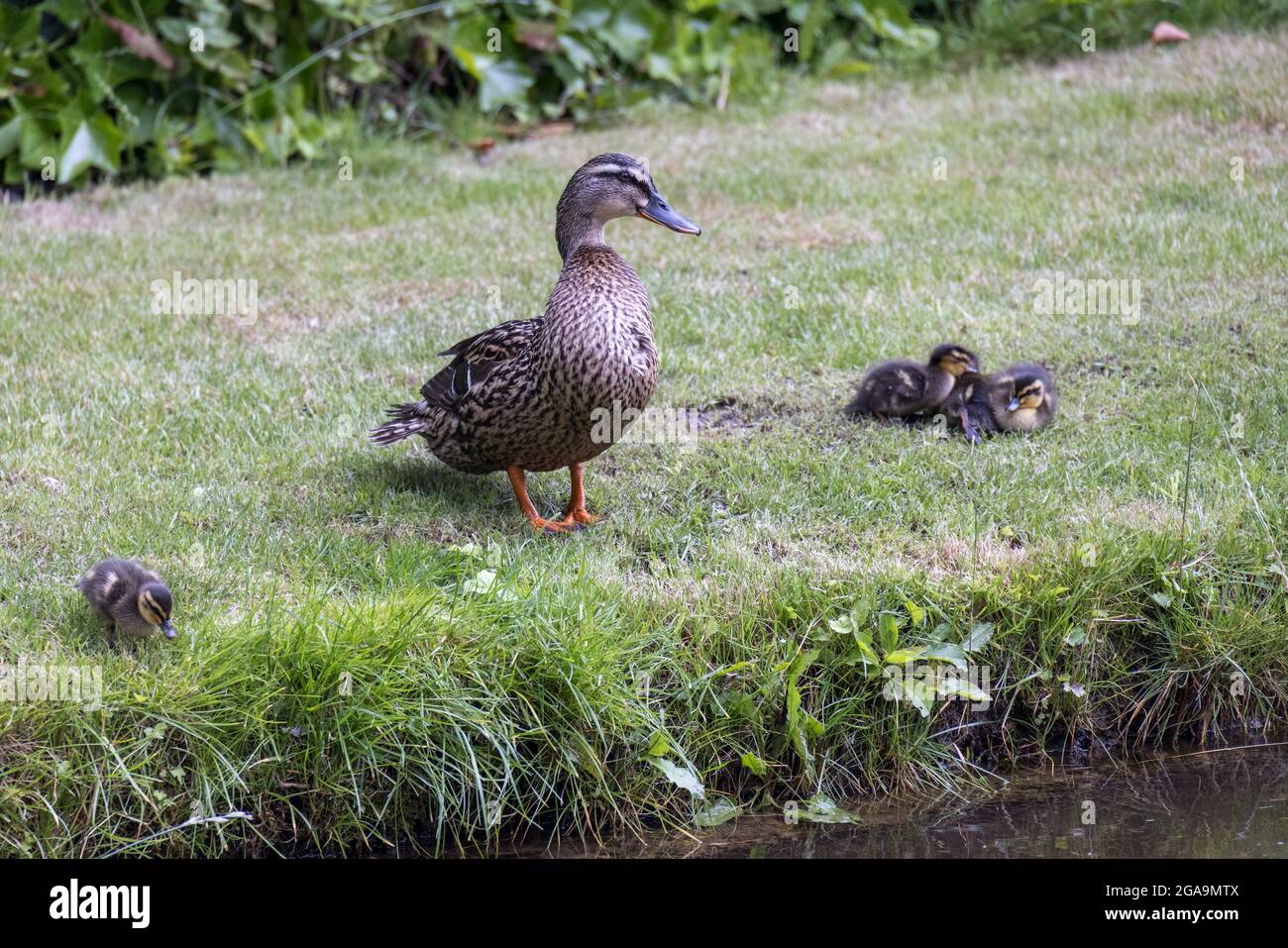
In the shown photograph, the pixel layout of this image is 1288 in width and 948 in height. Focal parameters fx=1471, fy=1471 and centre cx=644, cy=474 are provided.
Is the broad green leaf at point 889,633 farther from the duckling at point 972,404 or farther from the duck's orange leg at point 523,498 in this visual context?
the duckling at point 972,404

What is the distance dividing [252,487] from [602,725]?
191cm

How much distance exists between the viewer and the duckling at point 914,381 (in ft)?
19.9

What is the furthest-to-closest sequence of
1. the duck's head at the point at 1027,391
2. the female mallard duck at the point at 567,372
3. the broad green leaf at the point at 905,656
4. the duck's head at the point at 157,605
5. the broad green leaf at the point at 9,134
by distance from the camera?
the broad green leaf at the point at 9,134 < the duck's head at the point at 1027,391 < the female mallard duck at the point at 567,372 < the broad green leaf at the point at 905,656 < the duck's head at the point at 157,605

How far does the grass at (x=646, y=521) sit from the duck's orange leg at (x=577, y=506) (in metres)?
0.09

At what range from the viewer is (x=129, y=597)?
4.29 meters

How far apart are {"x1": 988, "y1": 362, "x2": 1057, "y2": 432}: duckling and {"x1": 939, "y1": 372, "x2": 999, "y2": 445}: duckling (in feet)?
0.12

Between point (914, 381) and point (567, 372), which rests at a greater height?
point (567, 372)

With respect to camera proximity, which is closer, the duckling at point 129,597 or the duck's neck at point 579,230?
the duckling at point 129,597

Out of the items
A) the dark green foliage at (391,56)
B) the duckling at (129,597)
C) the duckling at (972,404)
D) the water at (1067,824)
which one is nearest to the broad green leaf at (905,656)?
the water at (1067,824)

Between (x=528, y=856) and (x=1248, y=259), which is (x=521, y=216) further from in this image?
(x=528, y=856)

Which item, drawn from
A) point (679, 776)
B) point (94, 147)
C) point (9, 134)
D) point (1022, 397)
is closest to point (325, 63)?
point (94, 147)

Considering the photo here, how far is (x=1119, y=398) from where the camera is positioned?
6.31 metres

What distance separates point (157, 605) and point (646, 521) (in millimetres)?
1856

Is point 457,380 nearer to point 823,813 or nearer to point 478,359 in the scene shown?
point 478,359
